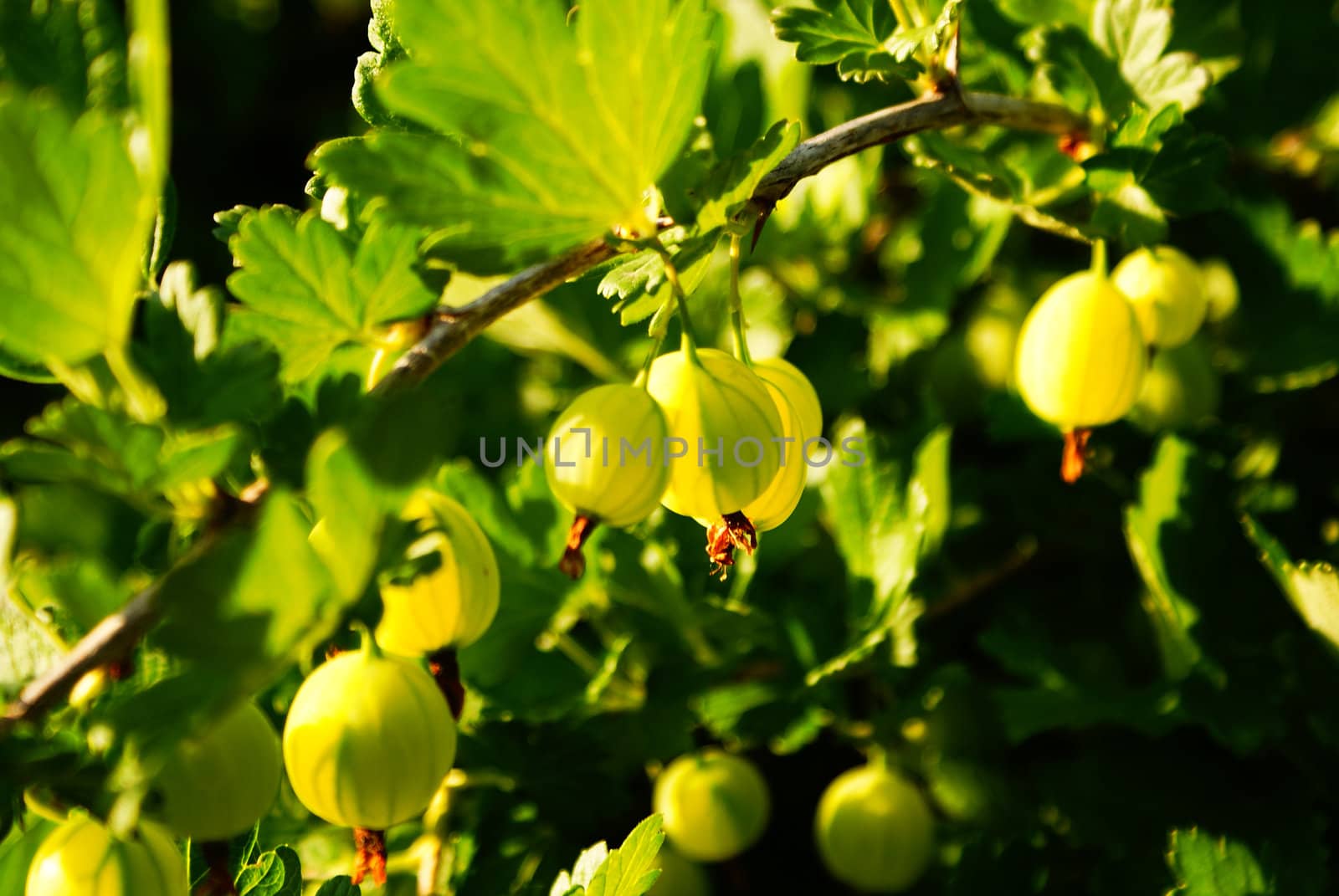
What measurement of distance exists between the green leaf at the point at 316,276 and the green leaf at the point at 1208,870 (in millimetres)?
581

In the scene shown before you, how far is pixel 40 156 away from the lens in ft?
1.29

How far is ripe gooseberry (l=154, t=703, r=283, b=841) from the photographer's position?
0.51 metres

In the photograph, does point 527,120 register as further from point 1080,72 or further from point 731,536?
point 1080,72

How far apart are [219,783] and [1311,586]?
0.65 meters

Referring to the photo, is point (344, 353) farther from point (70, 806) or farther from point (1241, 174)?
point (1241, 174)

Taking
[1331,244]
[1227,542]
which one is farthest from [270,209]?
[1331,244]

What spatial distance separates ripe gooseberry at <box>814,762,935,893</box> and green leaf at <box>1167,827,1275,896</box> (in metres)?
0.22

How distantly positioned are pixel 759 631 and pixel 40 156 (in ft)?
1.92

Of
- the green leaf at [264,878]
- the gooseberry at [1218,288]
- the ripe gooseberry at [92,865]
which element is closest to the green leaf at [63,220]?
the ripe gooseberry at [92,865]

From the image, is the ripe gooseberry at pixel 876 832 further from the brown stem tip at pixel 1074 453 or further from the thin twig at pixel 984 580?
the brown stem tip at pixel 1074 453

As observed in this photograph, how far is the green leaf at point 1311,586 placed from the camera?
0.69 m

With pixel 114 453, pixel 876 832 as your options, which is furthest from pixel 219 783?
pixel 876 832

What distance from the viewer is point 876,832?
0.87 m

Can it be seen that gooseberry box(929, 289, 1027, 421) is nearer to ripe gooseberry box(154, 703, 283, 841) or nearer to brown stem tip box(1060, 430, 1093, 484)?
brown stem tip box(1060, 430, 1093, 484)
